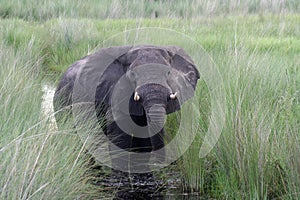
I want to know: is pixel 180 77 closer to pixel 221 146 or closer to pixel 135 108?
pixel 135 108

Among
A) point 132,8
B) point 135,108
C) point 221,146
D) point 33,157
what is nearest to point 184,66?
point 135,108

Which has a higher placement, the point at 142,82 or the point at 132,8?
the point at 142,82

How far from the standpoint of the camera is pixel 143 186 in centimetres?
451

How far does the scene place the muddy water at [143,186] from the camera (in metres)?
4.26

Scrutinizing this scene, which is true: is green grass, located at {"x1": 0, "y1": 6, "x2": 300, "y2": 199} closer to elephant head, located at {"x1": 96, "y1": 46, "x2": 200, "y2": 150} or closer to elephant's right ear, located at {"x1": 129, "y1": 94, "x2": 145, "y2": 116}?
elephant head, located at {"x1": 96, "y1": 46, "x2": 200, "y2": 150}

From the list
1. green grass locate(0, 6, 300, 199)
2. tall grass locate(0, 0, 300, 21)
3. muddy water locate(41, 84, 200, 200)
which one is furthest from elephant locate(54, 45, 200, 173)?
tall grass locate(0, 0, 300, 21)

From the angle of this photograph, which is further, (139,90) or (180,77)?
(180,77)

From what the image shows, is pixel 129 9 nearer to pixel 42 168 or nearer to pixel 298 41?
pixel 298 41

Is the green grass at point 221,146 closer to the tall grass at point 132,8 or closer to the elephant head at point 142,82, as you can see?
the elephant head at point 142,82

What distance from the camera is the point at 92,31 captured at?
9.28 m

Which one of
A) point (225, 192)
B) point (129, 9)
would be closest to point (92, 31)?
point (129, 9)

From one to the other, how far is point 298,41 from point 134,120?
4.12 metres

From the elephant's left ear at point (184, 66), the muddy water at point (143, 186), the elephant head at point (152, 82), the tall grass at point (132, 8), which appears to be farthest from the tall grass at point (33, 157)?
the tall grass at point (132, 8)

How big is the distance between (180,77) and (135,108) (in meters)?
0.42
